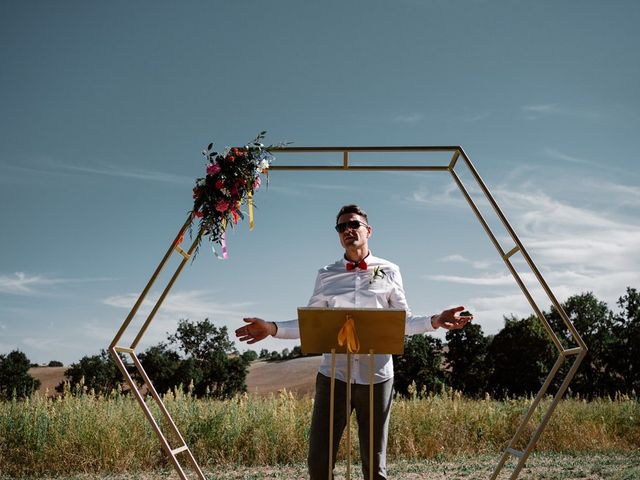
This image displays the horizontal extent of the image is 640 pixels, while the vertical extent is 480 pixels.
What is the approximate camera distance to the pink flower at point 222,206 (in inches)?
169

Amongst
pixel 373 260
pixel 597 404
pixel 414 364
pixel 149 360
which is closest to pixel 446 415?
pixel 597 404

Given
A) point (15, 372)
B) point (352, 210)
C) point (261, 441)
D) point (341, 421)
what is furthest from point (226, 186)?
point (15, 372)

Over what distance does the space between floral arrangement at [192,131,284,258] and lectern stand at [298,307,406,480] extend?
4.10 feet

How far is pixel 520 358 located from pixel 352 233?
2064 centimetres

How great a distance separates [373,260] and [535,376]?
66.2ft

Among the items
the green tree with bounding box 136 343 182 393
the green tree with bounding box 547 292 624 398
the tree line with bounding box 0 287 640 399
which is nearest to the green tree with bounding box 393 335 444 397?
the tree line with bounding box 0 287 640 399

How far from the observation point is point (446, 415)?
334 inches

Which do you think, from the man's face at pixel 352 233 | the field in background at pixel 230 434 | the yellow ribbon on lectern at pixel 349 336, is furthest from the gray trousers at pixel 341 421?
the field in background at pixel 230 434

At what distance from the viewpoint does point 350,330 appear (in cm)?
327

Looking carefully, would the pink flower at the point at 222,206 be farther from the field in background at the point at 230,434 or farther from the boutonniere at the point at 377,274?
the field in background at the point at 230,434

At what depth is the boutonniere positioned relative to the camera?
4.20 metres

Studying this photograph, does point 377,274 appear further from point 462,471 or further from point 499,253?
point 462,471

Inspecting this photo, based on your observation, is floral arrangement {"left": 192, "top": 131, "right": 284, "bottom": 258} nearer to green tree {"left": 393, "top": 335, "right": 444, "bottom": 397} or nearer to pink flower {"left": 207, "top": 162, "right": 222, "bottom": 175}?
pink flower {"left": 207, "top": 162, "right": 222, "bottom": 175}

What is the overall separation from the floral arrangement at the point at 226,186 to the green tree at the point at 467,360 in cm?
1999
